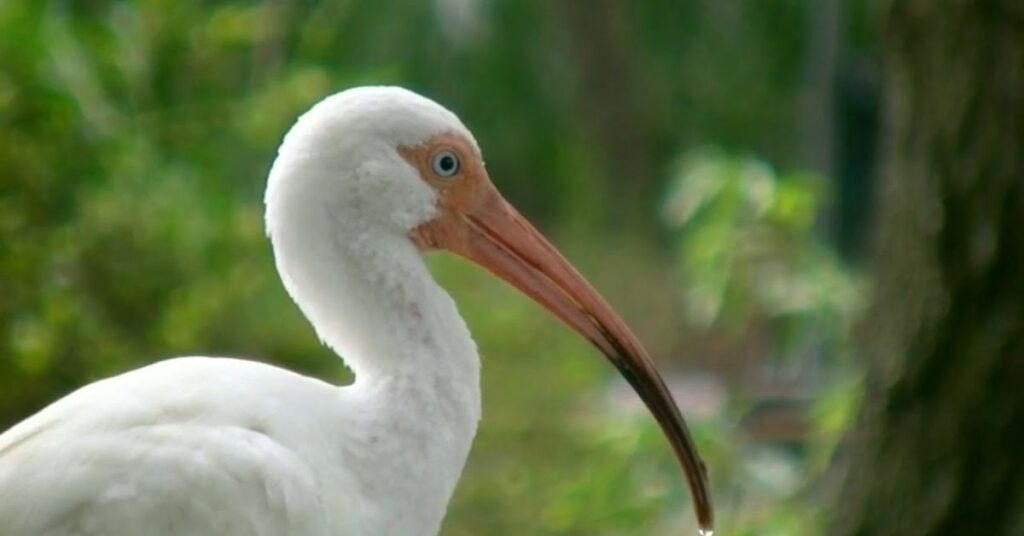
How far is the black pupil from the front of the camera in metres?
3.24

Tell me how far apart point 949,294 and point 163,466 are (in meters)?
2.19

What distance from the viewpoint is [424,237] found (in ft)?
10.8

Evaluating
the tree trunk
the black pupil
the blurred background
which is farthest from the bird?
the blurred background

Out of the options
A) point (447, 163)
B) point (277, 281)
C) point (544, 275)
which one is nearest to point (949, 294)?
point (544, 275)

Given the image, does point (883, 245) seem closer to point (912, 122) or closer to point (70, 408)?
point (912, 122)

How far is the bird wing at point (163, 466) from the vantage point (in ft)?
9.34

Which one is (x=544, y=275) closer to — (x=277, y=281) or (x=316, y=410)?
(x=316, y=410)

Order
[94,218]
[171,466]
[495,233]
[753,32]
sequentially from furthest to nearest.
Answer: [753,32] < [94,218] < [495,233] < [171,466]

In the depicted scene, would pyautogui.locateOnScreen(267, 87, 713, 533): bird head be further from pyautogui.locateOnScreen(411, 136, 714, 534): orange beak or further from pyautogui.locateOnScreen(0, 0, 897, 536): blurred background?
pyautogui.locateOnScreen(0, 0, 897, 536): blurred background

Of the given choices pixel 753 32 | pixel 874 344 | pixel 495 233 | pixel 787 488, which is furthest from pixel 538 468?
pixel 753 32

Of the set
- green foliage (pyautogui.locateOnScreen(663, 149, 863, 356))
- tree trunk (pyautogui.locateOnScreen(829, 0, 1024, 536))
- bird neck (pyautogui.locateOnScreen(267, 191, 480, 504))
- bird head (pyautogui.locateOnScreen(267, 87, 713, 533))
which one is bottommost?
bird neck (pyautogui.locateOnScreen(267, 191, 480, 504))

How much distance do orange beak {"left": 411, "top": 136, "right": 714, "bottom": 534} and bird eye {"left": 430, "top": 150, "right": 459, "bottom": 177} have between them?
1.3 inches

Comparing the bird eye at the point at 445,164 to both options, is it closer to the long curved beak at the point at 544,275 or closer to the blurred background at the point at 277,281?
the long curved beak at the point at 544,275

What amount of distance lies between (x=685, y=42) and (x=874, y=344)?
958 cm
